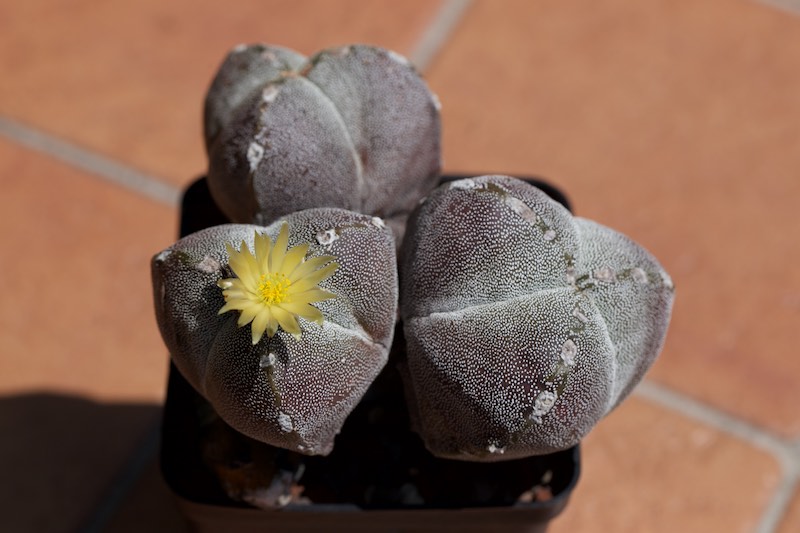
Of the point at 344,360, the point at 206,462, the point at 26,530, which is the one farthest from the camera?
the point at 26,530

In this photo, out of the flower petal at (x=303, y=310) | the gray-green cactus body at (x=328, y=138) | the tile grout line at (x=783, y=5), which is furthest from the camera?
the tile grout line at (x=783, y=5)

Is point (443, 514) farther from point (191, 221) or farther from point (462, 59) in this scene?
point (462, 59)

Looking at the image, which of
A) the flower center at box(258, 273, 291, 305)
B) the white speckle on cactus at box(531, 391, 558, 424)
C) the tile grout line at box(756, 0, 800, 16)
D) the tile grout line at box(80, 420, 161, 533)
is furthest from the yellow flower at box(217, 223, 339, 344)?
the tile grout line at box(756, 0, 800, 16)

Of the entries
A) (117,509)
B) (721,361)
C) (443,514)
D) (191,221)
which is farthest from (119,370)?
(721,361)

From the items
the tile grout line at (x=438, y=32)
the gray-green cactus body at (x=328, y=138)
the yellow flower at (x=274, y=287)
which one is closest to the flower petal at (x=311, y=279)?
the yellow flower at (x=274, y=287)

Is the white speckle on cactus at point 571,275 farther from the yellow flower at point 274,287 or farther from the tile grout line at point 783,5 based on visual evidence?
the tile grout line at point 783,5

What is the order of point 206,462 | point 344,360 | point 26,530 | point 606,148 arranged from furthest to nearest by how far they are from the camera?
point 606,148 → point 26,530 → point 206,462 → point 344,360

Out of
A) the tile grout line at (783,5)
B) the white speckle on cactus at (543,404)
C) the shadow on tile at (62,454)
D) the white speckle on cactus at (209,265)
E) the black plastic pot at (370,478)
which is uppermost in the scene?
the tile grout line at (783,5)
